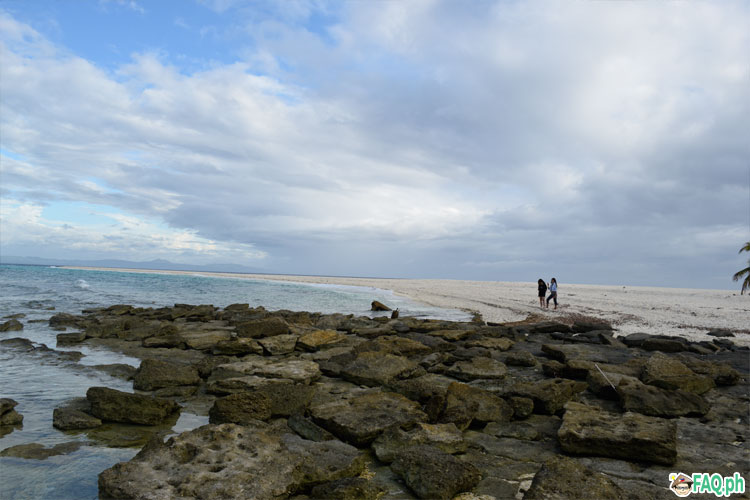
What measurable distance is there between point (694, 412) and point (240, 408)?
6.22 meters

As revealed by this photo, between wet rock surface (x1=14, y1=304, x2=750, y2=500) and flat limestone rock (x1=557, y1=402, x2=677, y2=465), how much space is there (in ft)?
0.05

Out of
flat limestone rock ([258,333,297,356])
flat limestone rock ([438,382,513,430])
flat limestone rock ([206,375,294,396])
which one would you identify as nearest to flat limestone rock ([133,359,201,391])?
flat limestone rock ([206,375,294,396])

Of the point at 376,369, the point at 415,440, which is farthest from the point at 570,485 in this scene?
the point at 376,369

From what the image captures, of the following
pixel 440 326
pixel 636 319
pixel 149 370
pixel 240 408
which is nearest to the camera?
pixel 240 408

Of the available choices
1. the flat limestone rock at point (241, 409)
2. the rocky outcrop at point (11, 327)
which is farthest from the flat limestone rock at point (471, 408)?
the rocky outcrop at point (11, 327)

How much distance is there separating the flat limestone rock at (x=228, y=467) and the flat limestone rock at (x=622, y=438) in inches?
95.6

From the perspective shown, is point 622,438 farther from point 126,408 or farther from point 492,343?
point 492,343

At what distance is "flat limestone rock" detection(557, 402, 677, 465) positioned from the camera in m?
4.65

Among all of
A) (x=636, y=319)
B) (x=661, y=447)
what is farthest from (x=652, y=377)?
(x=636, y=319)

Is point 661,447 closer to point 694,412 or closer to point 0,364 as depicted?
point 694,412

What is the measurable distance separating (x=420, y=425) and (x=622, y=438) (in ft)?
7.08

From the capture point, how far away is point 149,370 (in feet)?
26.1

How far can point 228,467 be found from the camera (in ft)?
13.3

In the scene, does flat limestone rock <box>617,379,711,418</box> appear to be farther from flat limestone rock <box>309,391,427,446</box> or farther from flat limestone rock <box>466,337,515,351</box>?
flat limestone rock <box>466,337,515,351</box>
